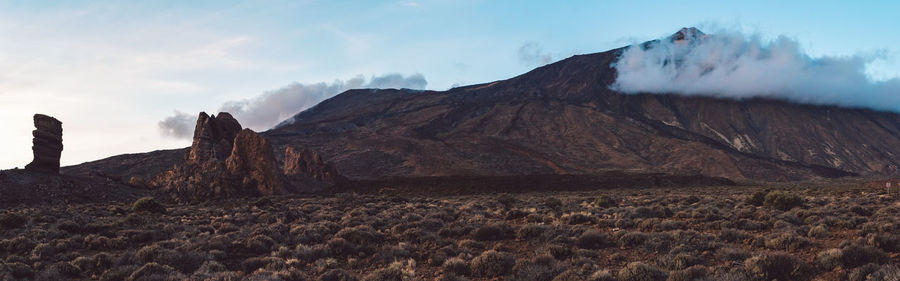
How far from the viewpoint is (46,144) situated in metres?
45.1

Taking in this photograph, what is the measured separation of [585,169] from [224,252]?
113 m

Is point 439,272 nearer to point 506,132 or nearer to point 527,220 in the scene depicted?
point 527,220

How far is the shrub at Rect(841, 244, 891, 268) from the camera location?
10789mm

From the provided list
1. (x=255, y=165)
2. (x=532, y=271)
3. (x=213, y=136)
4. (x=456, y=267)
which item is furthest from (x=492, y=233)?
(x=213, y=136)

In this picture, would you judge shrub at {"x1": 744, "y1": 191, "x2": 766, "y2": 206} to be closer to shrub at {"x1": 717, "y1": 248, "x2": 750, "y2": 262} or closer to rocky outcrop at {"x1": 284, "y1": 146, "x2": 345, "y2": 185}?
shrub at {"x1": 717, "y1": 248, "x2": 750, "y2": 262}

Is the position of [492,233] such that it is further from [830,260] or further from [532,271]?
[830,260]

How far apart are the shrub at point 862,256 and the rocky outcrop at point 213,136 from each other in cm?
5987

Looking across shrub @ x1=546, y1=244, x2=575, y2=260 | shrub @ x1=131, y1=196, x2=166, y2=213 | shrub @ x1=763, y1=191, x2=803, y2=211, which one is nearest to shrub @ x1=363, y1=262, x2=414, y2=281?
shrub @ x1=546, y1=244, x2=575, y2=260

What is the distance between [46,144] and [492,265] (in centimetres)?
4985

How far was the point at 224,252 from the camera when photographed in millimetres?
14469

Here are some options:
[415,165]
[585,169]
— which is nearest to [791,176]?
[585,169]

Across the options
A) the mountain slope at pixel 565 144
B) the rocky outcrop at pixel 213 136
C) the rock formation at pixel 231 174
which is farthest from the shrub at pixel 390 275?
the mountain slope at pixel 565 144

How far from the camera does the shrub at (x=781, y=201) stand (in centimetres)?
2305

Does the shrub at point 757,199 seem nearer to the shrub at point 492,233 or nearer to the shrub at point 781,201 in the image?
the shrub at point 781,201
